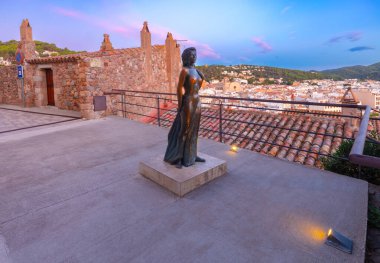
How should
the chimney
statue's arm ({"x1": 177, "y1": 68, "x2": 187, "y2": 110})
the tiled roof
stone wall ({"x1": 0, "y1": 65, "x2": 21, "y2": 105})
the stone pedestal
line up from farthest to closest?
the chimney
stone wall ({"x1": 0, "y1": 65, "x2": 21, "y2": 105})
the tiled roof
statue's arm ({"x1": 177, "y1": 68, "x2": 187, "y2": 110})
the stone pedestal

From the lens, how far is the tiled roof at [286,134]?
676cm

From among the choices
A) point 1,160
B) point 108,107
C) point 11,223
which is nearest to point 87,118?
point 108,107

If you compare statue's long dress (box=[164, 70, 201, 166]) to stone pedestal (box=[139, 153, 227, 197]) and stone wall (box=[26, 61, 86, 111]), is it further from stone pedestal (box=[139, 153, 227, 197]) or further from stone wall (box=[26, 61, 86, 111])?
stone wall (box=[26, 61, 86, 111])

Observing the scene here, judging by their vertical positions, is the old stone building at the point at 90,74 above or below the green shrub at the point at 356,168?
above

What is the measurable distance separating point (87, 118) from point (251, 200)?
19.8 ft

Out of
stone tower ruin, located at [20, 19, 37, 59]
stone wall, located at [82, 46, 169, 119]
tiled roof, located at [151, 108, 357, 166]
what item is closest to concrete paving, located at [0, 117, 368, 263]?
tiled roof, located at [151, 108, 357, 166]

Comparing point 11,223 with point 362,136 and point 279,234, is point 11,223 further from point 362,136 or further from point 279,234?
point 362,136

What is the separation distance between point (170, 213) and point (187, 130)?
42.3 inches

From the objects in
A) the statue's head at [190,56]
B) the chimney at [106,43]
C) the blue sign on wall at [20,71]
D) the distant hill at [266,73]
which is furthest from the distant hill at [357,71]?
the statue's head at [190,56]

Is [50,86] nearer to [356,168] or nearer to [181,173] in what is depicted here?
[181,173]

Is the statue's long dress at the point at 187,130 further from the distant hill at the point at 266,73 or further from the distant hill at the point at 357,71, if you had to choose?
the distant hill at the point at 357,71

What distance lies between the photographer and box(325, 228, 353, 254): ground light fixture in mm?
2020

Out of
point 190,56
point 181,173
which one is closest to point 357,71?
point 190,56

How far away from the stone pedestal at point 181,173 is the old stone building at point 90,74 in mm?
4731
